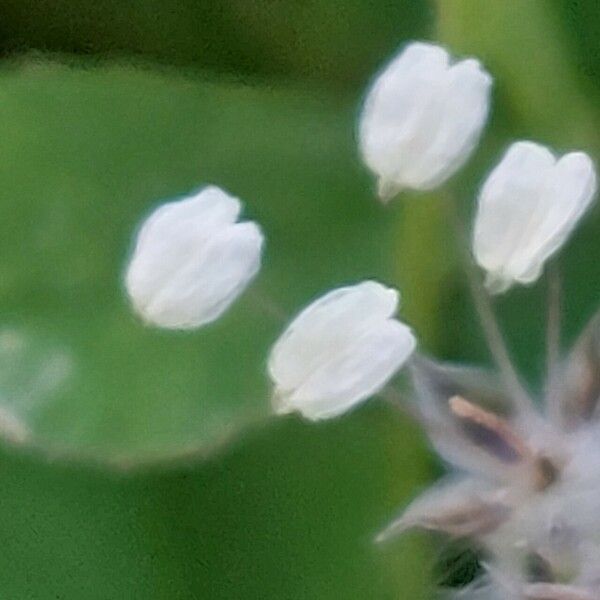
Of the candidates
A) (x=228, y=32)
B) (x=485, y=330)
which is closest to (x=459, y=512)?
(x=485, y=330)

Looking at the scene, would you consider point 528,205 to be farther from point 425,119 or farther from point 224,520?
point 224,520

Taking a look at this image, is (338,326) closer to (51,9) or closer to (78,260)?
(78,260)

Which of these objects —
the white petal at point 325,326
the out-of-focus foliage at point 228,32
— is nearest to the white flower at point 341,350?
the white petal at point 325,326

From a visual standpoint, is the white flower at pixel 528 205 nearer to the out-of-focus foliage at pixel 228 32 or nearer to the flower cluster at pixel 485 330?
the flower cluster at pixel 485 330

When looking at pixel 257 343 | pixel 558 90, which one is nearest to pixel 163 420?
pixel 257 343

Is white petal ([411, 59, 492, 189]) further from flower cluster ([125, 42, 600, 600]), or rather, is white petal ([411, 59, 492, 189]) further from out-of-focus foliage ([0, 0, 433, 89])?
out-of-focus foliage ([0, 0, 433, 89])

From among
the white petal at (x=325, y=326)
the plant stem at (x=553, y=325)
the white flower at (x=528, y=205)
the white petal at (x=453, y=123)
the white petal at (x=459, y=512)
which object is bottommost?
the white petal at (x=459, y=512)

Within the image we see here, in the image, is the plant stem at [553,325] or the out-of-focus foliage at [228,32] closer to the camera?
the plant stem at [553,325]

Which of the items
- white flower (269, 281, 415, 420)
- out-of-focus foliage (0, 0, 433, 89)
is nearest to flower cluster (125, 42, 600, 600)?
white flower (269, 281, 415, 420)
